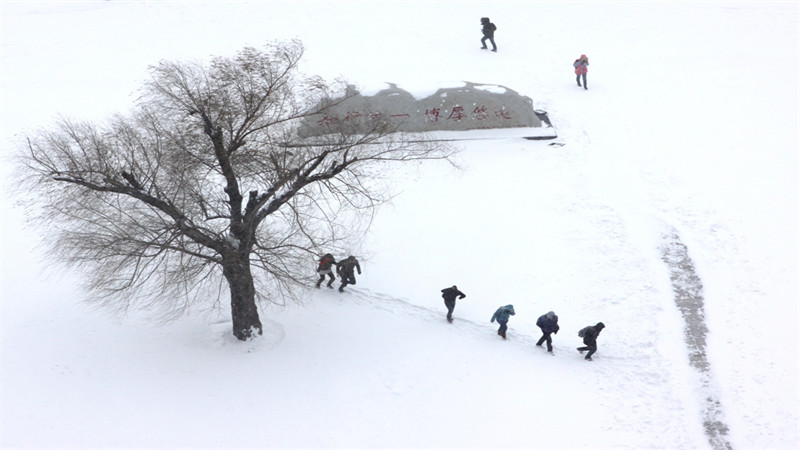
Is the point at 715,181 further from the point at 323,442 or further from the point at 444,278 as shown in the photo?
the point at 323,442

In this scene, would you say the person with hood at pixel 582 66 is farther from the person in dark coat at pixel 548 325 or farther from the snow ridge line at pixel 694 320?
the person in dark coat at pixel 548 325

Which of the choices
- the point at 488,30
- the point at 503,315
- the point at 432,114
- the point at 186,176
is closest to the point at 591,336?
the point at 503,315

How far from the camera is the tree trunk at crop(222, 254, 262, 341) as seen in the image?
13.1 metres

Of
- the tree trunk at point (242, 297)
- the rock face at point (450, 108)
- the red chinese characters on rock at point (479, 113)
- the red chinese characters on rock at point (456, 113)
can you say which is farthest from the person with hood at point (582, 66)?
the tree trunk at point (242, 297)

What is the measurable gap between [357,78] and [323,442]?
1521 cm

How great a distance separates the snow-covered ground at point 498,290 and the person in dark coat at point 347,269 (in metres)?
0.46

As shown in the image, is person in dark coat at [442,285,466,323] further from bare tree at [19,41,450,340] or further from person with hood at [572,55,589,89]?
person with hood at [572,55,589,89]

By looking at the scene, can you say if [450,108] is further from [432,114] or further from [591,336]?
[591,336]

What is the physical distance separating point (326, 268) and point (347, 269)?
499mm

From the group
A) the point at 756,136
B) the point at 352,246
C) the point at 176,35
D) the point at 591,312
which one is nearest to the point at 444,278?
the point at 352,246

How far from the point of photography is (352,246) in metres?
17.0

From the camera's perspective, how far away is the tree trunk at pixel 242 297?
1308 cm

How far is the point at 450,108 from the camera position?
70.0 ft

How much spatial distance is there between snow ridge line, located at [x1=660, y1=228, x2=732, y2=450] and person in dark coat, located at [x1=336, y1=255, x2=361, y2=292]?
7.76 m
